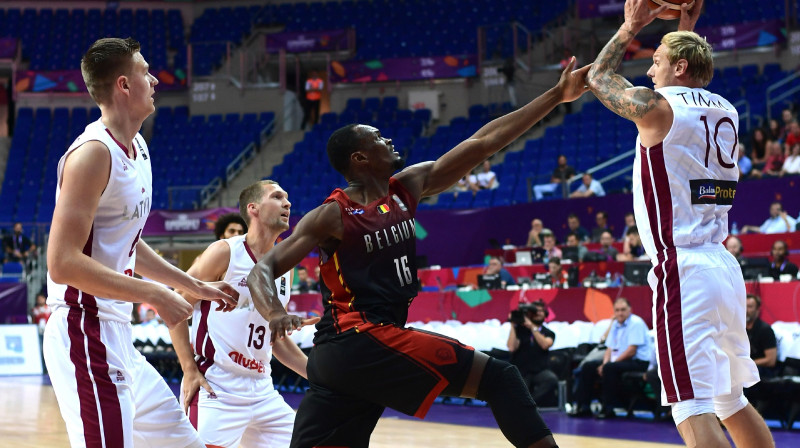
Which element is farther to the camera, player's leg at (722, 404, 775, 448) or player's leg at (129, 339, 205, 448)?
player's leg at (722, 404, 775, 448)

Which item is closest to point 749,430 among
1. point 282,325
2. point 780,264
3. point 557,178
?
point 282,325

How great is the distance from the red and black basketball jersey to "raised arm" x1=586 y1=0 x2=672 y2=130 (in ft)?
3.66

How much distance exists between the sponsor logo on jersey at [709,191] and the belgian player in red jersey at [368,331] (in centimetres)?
119

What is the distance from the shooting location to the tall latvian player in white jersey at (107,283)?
308 cm

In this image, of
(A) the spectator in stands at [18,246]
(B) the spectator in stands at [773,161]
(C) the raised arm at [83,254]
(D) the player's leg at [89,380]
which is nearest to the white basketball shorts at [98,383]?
(D) the player's leg at [89,380]

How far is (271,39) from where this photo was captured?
2705 cm

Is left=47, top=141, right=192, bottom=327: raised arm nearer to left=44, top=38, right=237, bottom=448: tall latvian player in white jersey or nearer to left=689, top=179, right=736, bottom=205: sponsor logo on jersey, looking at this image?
left=44, top=38, right=237, bottom=448: tall latvian player in white jersey

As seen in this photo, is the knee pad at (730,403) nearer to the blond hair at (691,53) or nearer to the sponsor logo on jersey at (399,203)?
the blond hair at (691,53)

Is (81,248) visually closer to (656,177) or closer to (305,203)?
(656,177)

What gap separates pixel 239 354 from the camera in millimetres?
4816

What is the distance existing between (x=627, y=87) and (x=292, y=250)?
159cm

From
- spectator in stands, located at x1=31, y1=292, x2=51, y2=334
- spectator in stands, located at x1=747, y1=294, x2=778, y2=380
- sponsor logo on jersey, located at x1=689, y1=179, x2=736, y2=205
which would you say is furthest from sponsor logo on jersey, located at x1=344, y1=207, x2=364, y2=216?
spectator in stands, located at x1=31, y1=292, x2=51, y2=334

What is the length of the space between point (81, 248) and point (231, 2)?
28272mm

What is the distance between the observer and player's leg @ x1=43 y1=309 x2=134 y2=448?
3.10 metres
